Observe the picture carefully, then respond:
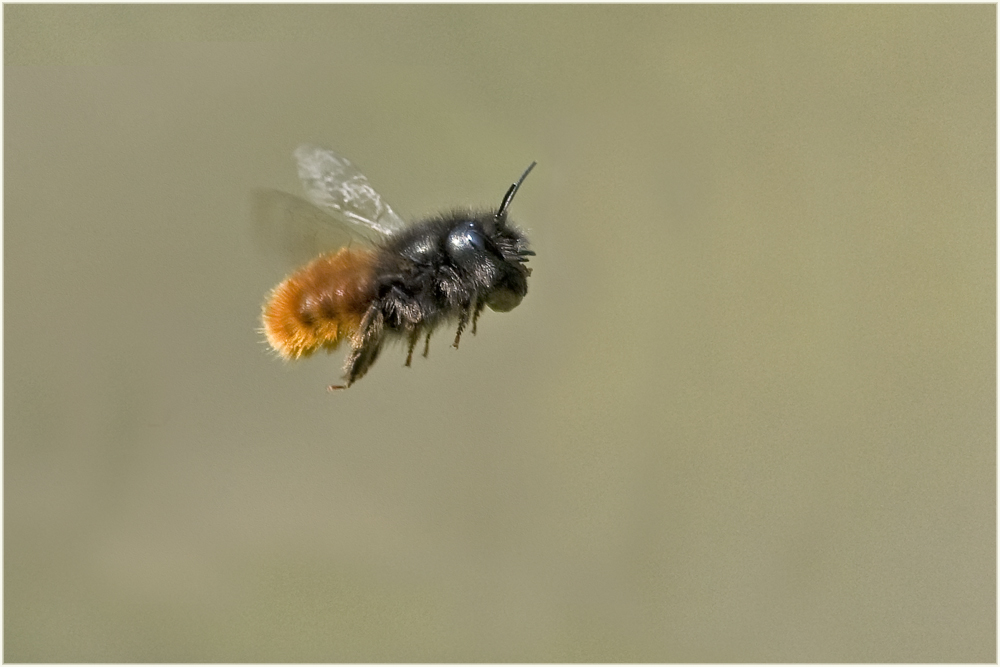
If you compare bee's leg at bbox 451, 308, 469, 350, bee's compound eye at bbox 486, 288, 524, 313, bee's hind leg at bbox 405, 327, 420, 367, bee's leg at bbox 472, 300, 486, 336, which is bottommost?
bee's hind leg at bbox 405, 327, 420, 367

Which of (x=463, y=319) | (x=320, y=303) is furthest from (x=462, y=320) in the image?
(x=320, y=303)

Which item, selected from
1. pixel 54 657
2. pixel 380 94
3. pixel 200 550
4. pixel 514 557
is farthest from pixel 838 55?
pixel 54 657

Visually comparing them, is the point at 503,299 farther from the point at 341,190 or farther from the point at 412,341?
the point at 341,190

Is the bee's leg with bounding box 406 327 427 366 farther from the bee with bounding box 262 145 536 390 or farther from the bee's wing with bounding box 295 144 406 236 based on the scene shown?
the bee's wing with bounding box 295 144 406 236

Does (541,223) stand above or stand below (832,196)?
below

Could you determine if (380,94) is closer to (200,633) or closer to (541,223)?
(541,223)

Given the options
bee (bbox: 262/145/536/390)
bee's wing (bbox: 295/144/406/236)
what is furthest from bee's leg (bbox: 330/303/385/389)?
bee's wing (bbox: 295/144/406/236)
